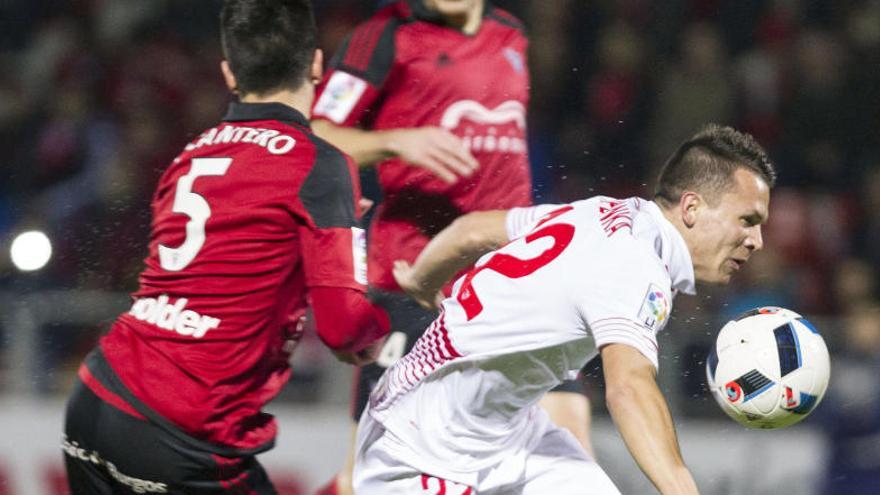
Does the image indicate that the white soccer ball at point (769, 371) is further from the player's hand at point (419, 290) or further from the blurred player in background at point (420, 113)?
the blurred player in background at point (420, 113)

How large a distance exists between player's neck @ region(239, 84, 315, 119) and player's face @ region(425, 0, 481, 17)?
154 centimetres

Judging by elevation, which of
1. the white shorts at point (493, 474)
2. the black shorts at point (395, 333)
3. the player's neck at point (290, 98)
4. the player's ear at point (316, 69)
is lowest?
the black shorts at point (395, 333)

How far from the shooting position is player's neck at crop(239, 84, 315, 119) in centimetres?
402

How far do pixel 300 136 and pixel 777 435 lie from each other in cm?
400

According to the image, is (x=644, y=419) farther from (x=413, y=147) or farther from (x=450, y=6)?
(x=450, y=6)

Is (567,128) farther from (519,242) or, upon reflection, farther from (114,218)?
(519,242)

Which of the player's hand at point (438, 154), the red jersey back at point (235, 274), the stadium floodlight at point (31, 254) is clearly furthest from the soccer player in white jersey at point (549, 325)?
the stadium floodlight at point (31, 254)

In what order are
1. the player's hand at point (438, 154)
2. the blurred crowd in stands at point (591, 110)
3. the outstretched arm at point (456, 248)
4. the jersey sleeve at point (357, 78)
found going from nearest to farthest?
the outstretched arm at point (456, 248), the player's hand at point (438, 154), the jersey sleeve at point (357, 78), the blurred crowd in stands at point (591, 110)

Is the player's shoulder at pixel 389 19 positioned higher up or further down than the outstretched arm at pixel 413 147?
higher up

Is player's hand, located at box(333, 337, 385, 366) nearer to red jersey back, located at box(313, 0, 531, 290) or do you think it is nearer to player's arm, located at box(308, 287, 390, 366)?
player's arm, located at box(308, 287, 390, 366)

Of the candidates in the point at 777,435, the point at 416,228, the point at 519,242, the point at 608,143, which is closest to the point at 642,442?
the point at 519,242

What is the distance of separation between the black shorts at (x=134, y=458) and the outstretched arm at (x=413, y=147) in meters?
1.40

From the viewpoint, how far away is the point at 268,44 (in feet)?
13.1

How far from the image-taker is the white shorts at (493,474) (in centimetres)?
394
